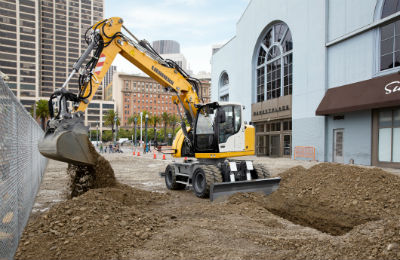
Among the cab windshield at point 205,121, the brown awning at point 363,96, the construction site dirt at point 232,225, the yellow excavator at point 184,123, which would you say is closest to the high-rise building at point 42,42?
the brown awning at point 363,96

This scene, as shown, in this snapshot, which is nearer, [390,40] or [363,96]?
[390,40]

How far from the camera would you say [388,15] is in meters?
15.9

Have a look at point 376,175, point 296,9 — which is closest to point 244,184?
point 376,175

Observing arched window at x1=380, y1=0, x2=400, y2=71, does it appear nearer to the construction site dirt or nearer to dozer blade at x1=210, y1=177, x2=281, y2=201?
the construction site dirt

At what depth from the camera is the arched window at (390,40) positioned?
1551cm

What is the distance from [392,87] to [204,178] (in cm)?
1247

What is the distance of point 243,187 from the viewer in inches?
311

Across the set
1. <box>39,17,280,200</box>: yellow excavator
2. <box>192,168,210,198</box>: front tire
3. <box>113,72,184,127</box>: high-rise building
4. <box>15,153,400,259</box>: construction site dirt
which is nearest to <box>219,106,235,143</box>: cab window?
<box>39,17,280,200</box>: yellow excavator

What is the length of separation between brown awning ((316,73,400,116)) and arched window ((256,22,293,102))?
17.8ft

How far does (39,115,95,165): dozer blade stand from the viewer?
569cm

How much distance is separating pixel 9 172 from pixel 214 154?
5746 millimetres

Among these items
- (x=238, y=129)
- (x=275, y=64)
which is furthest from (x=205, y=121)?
(x=275, y=64)

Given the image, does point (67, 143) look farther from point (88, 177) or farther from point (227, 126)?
point (227, 126)

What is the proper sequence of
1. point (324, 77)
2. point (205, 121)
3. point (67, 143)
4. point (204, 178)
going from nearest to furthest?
point (67, 143), point (204, 178), point (205, 121), point (324, 77)
